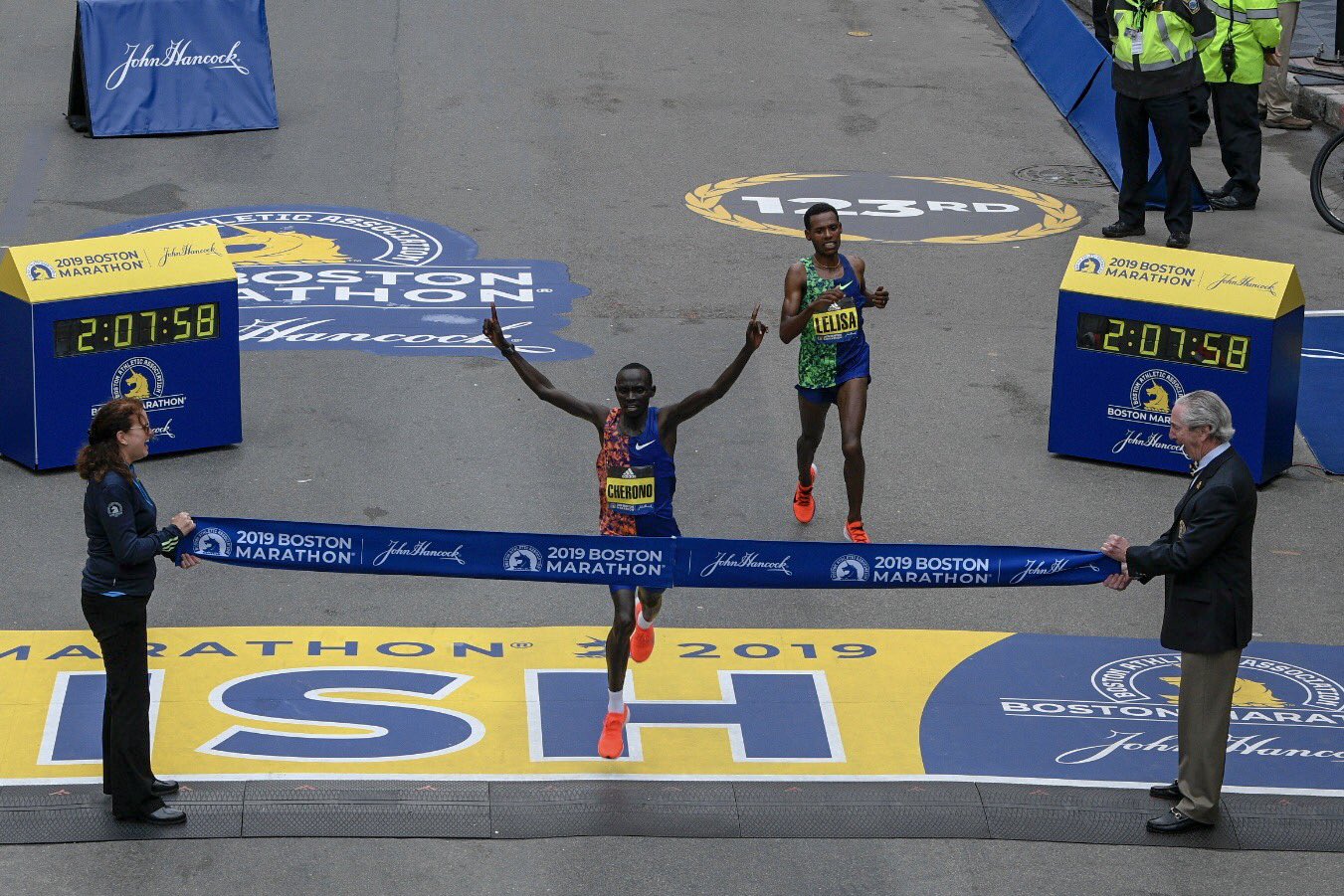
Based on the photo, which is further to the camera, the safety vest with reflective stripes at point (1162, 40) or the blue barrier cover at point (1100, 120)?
the blue barrier cover at point (1100, 120)

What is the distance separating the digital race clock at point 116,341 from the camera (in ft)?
38.8

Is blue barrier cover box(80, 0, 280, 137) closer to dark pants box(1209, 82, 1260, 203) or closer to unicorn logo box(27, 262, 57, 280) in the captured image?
unicorn logo box(27, 262, 57, 280)

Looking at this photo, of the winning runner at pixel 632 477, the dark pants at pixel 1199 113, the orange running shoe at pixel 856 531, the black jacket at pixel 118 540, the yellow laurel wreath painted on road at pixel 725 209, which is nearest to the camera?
the black jacket at pixel 118 540

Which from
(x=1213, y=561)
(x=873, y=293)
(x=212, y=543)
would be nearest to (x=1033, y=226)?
(x=873, y=293)

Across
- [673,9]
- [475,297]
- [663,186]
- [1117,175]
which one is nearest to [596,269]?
[475,297]

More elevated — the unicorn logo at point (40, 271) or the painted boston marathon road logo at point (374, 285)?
the unicorn logo at point (40, 271)

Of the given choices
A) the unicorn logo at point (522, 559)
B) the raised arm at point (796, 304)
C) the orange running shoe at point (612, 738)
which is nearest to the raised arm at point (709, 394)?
the unicorn logo at point (522, 559)

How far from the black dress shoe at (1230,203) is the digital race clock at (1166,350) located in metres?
6.19

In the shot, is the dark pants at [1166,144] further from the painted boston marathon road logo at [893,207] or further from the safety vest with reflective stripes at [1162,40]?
the painted boston marathon road logo at [893,207]

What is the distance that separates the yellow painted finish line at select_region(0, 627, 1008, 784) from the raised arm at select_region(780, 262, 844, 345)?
190 cm

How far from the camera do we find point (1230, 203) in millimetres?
18438

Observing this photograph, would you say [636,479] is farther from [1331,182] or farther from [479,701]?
[1331,182]

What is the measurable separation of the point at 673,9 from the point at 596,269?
34.0 ft

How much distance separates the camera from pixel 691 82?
894 inches
